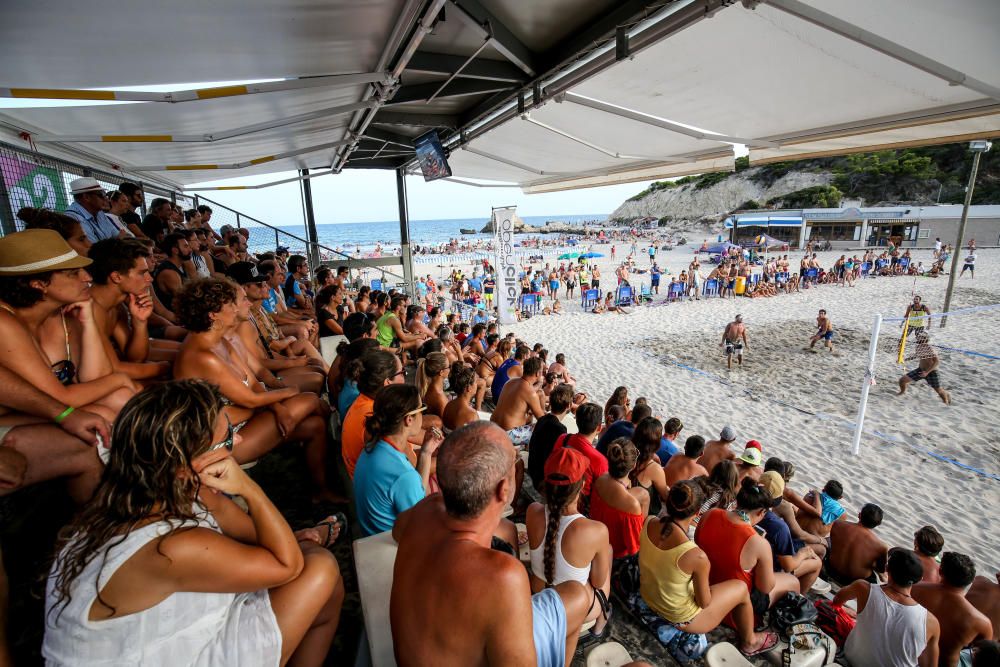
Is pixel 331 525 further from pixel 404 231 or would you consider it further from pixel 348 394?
pixel 404 231

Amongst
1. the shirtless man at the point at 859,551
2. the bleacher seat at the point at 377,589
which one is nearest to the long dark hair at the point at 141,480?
the bleacher seat at the point at 377,589

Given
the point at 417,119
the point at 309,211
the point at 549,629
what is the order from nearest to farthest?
the point at 549,629, the point at 417,119, the point at 309,211

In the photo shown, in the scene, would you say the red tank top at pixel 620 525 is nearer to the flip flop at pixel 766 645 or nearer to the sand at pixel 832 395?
the flip flop at pixel 766 645

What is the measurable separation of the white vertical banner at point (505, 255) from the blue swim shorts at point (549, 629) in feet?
24.4

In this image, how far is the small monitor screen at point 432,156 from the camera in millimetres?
8727

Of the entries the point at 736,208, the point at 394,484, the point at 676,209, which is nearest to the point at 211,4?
the point at 394,484

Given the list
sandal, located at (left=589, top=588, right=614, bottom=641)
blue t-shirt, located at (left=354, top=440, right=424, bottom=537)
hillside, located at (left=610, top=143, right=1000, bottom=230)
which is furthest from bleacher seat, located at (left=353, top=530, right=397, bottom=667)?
hillside, located at (left=610, top=143, right=1000, bottom=230)

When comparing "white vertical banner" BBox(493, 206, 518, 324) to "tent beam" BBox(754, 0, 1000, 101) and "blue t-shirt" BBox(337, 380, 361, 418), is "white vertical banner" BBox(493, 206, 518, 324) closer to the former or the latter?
"blue t-shirt" BBox(337, 380, 361, 418)

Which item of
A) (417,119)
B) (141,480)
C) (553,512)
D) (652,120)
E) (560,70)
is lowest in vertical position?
(553,512)

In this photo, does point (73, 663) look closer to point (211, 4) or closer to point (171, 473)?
point (171, 473)

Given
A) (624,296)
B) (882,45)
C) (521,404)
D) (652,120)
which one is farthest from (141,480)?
(624,296)

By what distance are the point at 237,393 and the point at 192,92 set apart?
9.00ft

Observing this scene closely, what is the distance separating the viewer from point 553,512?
7.37ft

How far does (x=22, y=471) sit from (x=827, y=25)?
4984 millimetres
